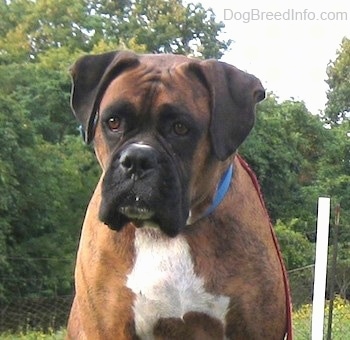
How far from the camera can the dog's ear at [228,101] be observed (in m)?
2.92

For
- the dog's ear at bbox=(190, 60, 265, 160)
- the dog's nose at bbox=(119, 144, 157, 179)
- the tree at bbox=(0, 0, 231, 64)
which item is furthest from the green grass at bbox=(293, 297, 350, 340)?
the tree at bbox=(0, 0, 231, 64)

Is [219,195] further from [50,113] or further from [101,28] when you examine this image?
[101,28]

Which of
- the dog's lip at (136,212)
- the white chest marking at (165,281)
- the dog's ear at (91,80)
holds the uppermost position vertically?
the dog's ear at (91,80)

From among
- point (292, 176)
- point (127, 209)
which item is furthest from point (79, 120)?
point (292, 176)

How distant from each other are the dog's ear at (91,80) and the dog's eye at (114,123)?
0.46ft

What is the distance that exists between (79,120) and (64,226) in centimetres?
2340

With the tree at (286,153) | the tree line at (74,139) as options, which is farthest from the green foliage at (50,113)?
the tree at (286,153)

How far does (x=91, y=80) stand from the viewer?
306 cm

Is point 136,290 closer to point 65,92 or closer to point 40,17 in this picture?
point 65,92

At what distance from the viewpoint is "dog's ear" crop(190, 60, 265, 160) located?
2.92 meters

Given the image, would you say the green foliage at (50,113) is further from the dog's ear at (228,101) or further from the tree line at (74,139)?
the dog's ear at (228,101)

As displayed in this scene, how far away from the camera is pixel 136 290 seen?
306 cm

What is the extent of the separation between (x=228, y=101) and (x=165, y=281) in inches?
24.8

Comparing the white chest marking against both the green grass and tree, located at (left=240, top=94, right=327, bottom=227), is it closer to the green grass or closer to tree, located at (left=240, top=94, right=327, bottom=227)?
the green grass
